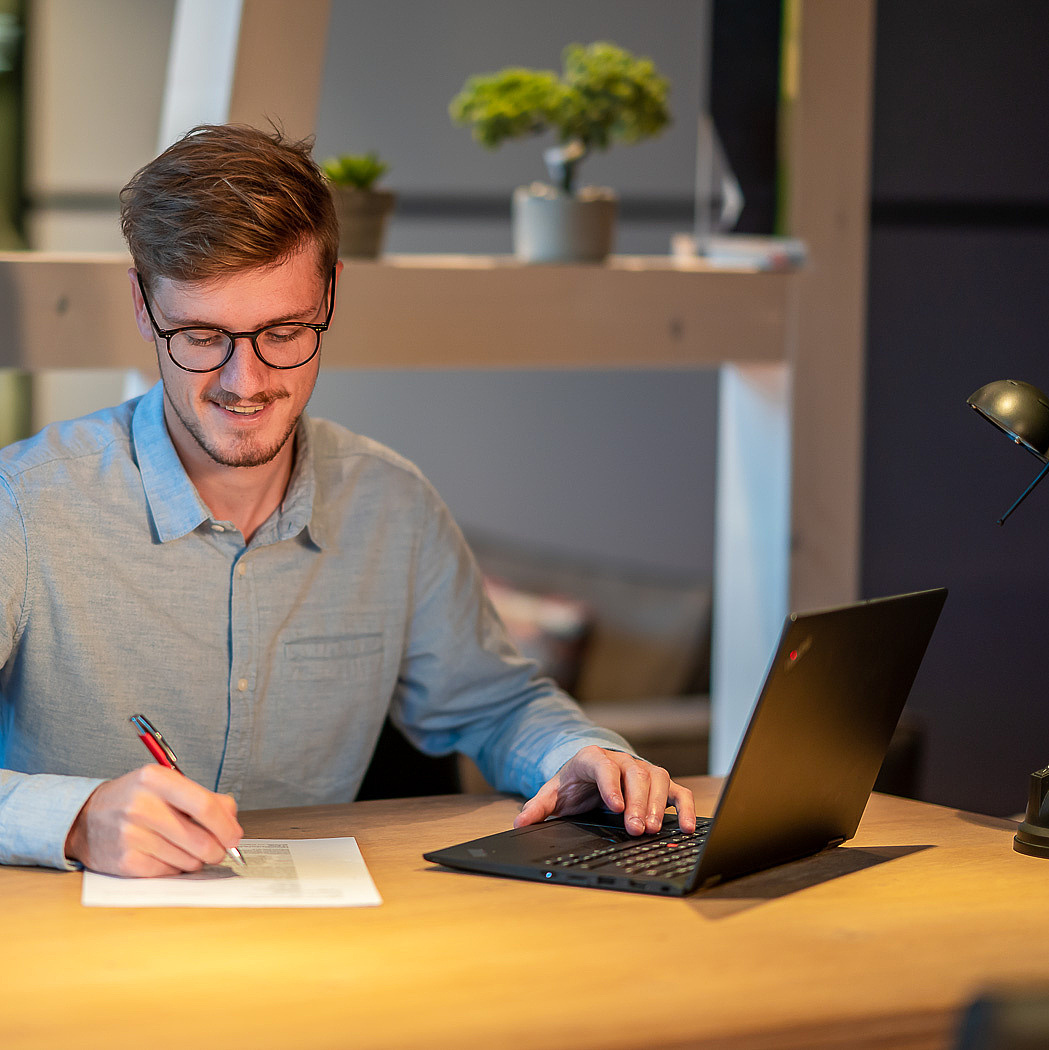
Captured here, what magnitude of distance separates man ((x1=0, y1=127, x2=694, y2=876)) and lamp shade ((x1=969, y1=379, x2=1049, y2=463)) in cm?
52

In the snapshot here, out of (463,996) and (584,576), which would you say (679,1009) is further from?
(584,576)

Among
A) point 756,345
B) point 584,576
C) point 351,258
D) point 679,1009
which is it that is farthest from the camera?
point 584,576

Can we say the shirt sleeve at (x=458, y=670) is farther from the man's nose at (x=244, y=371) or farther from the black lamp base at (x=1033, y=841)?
the black lamp base at (x=1033, y=841)

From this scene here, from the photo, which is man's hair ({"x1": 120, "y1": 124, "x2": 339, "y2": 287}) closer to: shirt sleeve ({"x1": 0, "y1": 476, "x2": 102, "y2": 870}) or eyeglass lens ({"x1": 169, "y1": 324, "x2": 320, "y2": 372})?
eyeglass lens ({"x1": 169, "y1": 324, "x2": 320, "y2": 372})

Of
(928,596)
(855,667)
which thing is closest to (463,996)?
(855,667)

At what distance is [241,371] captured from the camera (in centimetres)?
158

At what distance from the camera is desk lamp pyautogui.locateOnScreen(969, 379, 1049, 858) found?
1403 millimetres

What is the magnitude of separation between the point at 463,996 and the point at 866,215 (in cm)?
193

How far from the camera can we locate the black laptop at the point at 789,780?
1.20 metres

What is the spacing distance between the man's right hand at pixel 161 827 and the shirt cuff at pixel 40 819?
0.04m

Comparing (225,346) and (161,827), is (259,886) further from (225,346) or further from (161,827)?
(225,346)

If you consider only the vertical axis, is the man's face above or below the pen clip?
above

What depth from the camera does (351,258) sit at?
7.38 feet

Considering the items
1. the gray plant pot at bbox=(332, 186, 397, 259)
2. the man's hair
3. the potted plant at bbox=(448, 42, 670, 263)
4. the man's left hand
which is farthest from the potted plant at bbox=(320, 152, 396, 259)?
the man's left hand
